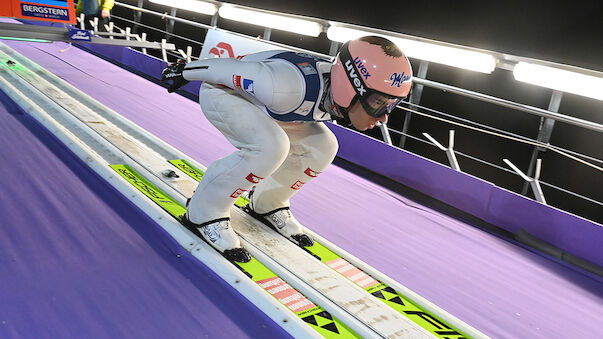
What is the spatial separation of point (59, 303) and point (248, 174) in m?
1.03

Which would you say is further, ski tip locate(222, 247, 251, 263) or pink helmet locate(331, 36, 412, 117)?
ski tip locate(222, 247, 251, 263)

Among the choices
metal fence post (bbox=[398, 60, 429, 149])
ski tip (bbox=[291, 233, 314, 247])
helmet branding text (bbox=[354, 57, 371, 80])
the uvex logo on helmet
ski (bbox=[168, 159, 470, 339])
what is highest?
helmet branding text (bbox=[354, 57, 371, 80])

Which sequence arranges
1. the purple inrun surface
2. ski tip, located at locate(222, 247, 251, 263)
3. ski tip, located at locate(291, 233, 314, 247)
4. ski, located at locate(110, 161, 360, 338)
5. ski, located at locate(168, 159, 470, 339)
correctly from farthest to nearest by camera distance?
ski tip, located at locate(291, 233, 314, 247)
ski tip, located at locate(222, 247, 251, 263)
ski, located at locate(168, 159, 470, 339)
ski, located at locate(110, 161, 360, 338)
the purple inrun surface

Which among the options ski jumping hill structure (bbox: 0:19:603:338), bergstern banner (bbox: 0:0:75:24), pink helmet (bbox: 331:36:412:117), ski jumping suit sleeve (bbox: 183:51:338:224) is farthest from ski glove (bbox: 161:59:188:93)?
bergstern banner (bbox: 0:0:75:24)

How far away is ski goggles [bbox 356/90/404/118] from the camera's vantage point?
6.91 feet

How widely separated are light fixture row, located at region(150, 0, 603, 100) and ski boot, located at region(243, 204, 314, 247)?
2.85m

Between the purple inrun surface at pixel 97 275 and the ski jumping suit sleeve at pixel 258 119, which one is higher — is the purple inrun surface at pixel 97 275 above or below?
below

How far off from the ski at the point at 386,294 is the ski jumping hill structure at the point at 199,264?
19 millimetres

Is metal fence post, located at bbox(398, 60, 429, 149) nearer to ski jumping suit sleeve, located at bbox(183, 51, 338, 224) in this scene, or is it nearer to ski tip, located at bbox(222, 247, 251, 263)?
ski jumping suit sleeve, located at bbox(183, 51, 338, 224)

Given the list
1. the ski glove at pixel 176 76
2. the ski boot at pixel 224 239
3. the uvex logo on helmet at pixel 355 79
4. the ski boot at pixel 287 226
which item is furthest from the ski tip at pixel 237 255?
A: the uvex logo on helmet at pixel 355 79

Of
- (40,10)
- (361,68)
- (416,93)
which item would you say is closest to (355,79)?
(361,68)

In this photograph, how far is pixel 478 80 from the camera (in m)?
7.00

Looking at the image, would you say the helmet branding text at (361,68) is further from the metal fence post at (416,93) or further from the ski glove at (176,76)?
the metal fence post at (416,93)

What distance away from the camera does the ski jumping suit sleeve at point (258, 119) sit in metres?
2.22
